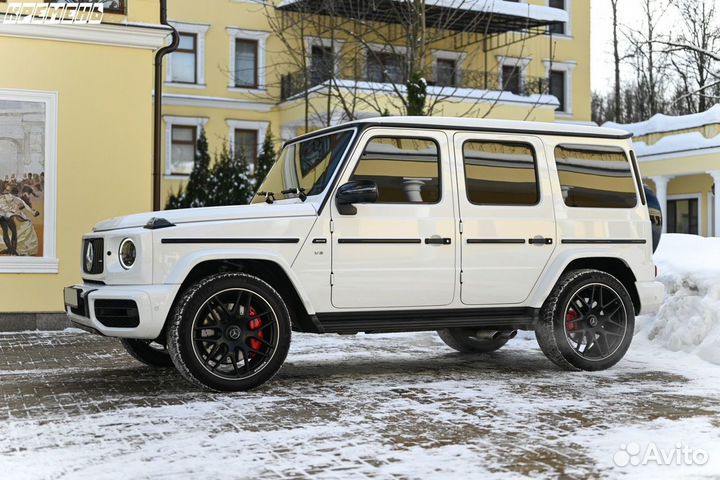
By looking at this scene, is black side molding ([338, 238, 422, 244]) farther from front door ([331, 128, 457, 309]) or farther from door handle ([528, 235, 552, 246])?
door handle ([528, 235, 552, 246])

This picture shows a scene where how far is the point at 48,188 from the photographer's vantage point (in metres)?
12.2

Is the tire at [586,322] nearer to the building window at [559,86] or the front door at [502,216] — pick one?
the front door at [502,216]

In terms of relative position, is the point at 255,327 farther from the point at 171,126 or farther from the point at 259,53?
the point at 259,53

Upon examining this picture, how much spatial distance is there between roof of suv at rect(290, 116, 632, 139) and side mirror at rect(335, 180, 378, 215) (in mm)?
611

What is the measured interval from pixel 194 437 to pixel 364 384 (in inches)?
89.6

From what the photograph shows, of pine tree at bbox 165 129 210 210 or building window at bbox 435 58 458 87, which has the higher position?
building window at bbox 435 58 458 87

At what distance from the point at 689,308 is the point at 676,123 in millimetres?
26997

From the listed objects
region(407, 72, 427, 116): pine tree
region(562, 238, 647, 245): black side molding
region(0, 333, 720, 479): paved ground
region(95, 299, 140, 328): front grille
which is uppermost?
region(407, 72, 427, 116): pine tree

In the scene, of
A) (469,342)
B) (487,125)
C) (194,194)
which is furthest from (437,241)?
(194,194)

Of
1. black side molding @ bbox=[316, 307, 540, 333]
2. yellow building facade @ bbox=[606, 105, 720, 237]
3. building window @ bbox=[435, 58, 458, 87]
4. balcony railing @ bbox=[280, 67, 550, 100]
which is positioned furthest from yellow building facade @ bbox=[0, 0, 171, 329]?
yellow building facade @ bbox=[606, 105, 720, 237]

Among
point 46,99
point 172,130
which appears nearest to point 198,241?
point 46,99

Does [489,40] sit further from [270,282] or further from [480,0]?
[270,282]

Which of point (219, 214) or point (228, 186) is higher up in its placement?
point (228, 186)

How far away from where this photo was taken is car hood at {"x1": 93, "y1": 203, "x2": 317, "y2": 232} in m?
6.98
